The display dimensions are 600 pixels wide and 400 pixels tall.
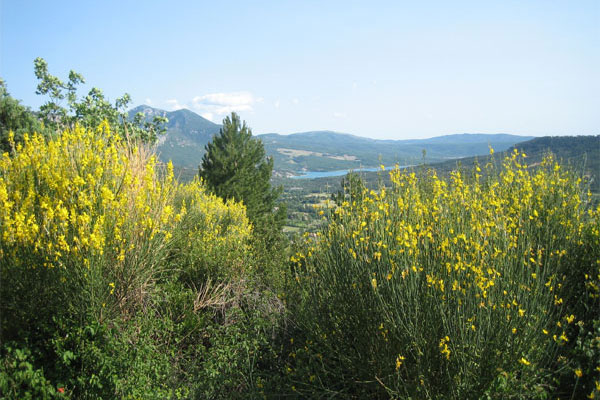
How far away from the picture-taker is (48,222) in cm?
362

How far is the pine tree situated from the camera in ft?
60.9

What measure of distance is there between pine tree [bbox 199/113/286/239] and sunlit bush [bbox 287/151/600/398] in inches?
543

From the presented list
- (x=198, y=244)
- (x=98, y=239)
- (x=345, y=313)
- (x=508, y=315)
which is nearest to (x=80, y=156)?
(x=98, y=239)

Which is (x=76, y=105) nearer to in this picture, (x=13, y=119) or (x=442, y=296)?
(x=13, y=119)

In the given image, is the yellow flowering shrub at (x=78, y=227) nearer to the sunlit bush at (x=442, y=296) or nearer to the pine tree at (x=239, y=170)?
the sunlit bush at (x=442, y=296)

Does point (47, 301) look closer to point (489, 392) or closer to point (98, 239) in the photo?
point (98, 239)

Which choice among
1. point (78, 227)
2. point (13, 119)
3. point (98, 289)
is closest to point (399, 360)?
point (98, 289)

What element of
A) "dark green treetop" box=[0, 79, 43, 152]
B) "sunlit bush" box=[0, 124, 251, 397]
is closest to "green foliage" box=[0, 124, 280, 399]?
"sunlit bush" box=[0, 124, 251, 397]

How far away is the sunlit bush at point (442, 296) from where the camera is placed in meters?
2.56

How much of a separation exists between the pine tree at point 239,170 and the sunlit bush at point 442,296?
13.8 m

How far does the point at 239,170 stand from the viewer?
1914 centimetres

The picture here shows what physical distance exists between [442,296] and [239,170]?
1723cm

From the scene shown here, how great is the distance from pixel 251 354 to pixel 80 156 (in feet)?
10.4

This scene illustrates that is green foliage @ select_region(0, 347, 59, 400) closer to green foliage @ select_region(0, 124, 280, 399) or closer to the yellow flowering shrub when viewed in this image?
green foliage @ select_region(0, 124, 280, 399)
